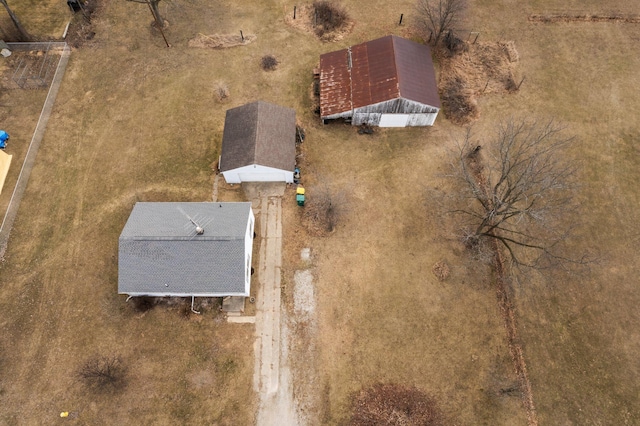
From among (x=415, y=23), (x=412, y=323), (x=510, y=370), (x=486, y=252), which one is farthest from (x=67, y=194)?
(x=415, y=23)

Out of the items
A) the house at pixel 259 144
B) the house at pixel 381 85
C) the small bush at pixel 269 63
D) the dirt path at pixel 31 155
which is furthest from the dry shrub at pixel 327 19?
the dirt path at pixel 31 155

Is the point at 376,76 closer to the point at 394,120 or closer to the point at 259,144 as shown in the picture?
the point at 394,120

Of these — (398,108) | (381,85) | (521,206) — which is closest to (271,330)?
(398,108)

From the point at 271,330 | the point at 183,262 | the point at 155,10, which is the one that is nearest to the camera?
the point at 183,262

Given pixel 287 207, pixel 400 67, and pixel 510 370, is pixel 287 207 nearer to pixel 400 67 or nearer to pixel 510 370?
pixel 400 67

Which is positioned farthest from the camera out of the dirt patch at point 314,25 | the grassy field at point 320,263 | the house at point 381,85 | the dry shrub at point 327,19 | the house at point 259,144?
the dry shrub at point 327,19

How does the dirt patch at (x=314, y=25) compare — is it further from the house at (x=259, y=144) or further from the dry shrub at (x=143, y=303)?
the dry shrub at (x=143, y=303)
